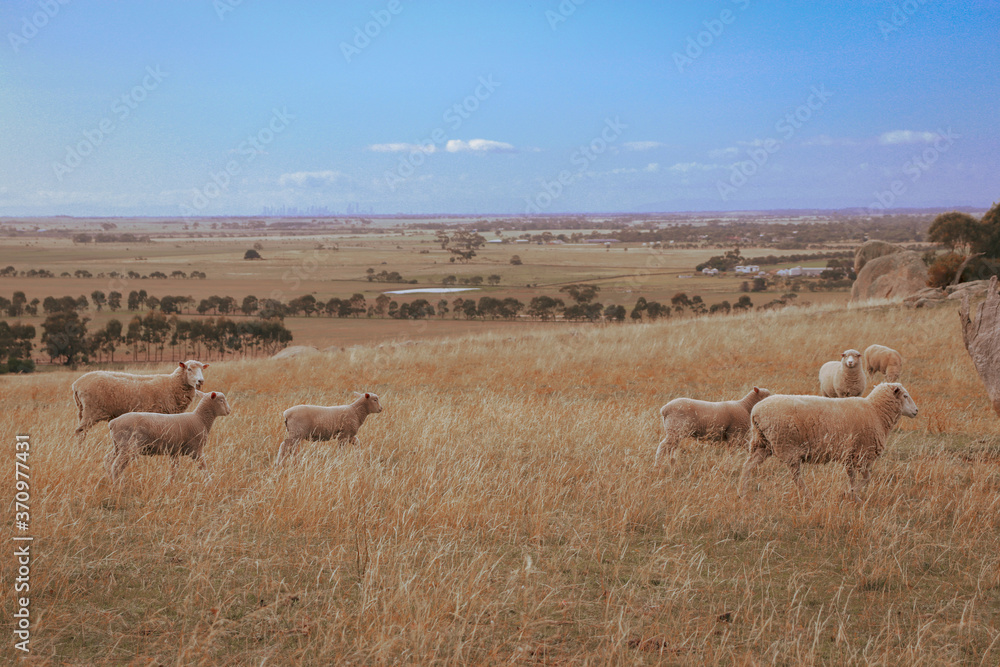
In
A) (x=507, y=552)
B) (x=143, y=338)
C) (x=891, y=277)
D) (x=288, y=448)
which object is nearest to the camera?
(x=507, y=552)

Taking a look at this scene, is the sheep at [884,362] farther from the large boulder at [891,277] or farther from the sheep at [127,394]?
the large boulder at [891,277]

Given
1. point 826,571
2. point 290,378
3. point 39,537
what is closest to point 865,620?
point 826,571

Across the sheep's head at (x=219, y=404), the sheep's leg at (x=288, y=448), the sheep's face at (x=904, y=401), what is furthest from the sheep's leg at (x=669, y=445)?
the sheep's head at (x=219, y=404)

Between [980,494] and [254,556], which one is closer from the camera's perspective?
[254,556]

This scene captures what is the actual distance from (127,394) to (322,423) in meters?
3.78

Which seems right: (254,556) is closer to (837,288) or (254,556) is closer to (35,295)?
(837,288)

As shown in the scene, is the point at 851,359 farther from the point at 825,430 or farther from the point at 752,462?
the point at 752,462

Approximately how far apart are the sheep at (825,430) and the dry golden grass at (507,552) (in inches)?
13.5

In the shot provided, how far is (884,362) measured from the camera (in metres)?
15.6

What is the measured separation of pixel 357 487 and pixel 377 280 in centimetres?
11984

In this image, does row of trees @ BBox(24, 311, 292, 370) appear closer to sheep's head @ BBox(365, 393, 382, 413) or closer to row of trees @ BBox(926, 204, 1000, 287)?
row of trees @ BBox(926, 204, 1000, 287)

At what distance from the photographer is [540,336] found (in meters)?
31.2

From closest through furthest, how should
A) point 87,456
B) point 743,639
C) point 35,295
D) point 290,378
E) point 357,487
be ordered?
point 743,639 → point 357,487 → point 87,456 → point 290,378 → point 35,295

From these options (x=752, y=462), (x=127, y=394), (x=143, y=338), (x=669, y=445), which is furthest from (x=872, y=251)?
(x=143, y=338)
